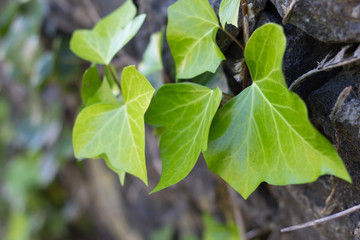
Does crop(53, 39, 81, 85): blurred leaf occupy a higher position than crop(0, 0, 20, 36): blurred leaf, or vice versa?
crop(0, 0, 20, 36): blurred leaf

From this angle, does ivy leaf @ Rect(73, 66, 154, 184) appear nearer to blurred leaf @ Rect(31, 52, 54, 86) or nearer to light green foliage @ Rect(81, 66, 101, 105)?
light green foliage @ Rect(81, 66, 101, 105)

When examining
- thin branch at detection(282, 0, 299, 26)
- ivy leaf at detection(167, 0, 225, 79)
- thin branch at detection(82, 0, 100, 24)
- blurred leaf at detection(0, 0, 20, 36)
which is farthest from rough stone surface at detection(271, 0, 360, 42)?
blurred leaf at detection(0, 0, 20, 36)

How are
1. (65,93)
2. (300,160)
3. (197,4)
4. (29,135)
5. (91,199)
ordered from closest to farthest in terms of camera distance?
1. (300,160)
2. (197,4)
3. (65,93)
4. (29,135)
5. (91,199)

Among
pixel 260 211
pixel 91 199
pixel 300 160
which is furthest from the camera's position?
pixel 91 199

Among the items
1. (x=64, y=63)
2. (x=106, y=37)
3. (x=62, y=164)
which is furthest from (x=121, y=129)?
(x=62, y=164)

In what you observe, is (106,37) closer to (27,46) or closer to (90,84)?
(90,84)

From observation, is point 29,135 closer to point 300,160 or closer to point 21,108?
point 21,108

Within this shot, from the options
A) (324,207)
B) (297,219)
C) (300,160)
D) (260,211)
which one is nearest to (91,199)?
(260,211)
